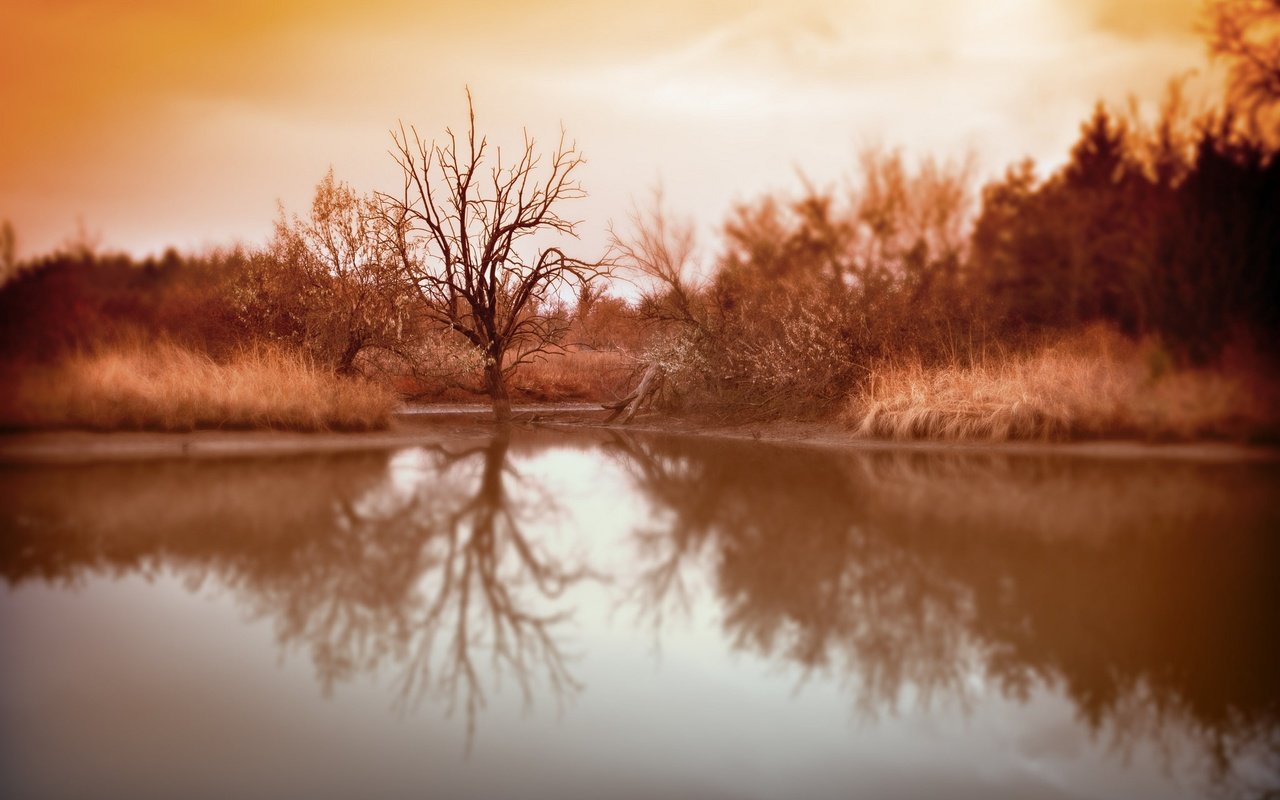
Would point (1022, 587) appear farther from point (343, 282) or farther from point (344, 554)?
point (343, 282)

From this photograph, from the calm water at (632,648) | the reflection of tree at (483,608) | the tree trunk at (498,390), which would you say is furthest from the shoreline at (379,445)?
the reflection of tree at (483,608)

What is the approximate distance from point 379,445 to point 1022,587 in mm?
9162

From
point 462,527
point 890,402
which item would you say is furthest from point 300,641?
point 890,402

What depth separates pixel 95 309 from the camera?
1446cm

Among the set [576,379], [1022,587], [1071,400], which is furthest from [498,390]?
[1022,587]

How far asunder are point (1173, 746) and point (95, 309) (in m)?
16.1

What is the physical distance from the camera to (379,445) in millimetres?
11992

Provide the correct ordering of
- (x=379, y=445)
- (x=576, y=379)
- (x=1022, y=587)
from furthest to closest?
→ 1. (x=576, y=379)
2. (x=379, y=445)
3. (x=1022, y=587)

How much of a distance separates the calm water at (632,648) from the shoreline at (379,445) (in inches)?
111

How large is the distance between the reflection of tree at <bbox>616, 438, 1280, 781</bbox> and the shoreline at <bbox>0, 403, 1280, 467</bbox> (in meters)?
1.82

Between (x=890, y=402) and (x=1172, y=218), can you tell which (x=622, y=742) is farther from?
(x=1172, y=218)

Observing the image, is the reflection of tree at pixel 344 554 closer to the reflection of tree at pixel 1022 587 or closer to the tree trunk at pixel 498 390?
the reflection of tree at pixel 1022 587

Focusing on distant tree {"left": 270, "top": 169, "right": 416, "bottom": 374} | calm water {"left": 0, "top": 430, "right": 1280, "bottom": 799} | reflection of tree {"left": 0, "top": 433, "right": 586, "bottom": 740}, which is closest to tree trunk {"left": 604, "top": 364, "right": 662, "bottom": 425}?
distant tree {"left": 270, "top": 169, "right": 416, "bottom": 374}

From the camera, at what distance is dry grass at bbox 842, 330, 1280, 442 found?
11000mm
